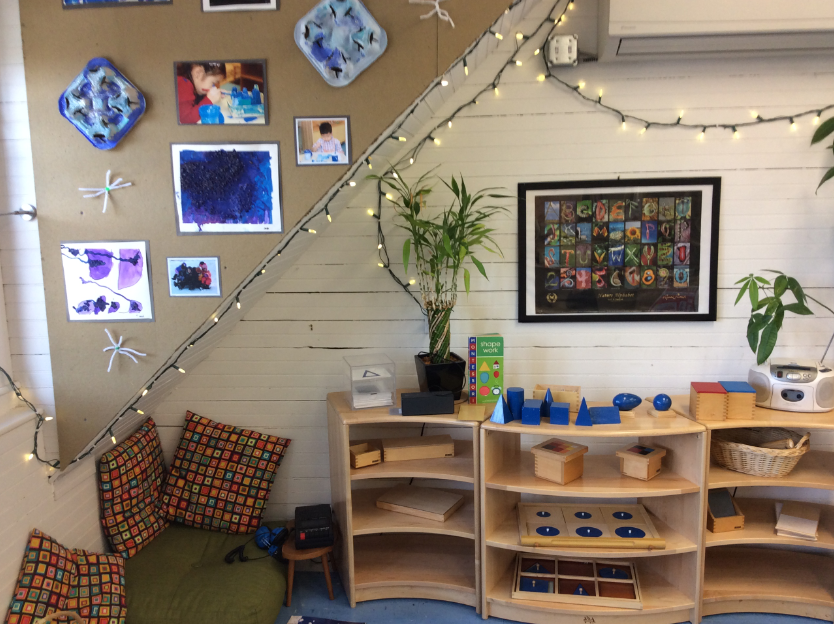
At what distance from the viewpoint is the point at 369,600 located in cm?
235

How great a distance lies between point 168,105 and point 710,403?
2.14 m

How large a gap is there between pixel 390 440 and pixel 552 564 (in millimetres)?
850

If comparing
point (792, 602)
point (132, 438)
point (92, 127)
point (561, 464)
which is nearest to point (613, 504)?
point (561, 464)

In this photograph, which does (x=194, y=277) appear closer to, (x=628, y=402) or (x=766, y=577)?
(x=628, y=402)

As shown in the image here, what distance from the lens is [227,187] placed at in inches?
71.4

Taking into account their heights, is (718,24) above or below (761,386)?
above

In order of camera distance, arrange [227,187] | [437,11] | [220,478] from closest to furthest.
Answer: [437,11] → [227,187] → [220,478]

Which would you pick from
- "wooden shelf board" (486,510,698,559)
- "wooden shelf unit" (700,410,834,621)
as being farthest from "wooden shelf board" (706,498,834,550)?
"wooden shelf board" (486,510,698,559)

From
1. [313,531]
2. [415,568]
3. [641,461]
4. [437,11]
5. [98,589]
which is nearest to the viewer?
[437,11]

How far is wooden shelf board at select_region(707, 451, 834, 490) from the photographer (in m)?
2.12

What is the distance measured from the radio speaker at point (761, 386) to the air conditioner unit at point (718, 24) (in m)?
1.29

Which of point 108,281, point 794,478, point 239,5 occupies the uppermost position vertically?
point 239,5

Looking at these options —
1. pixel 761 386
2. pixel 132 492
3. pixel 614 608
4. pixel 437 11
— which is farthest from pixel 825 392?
pixel 132 492

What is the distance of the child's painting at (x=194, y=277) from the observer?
72.4 inches
